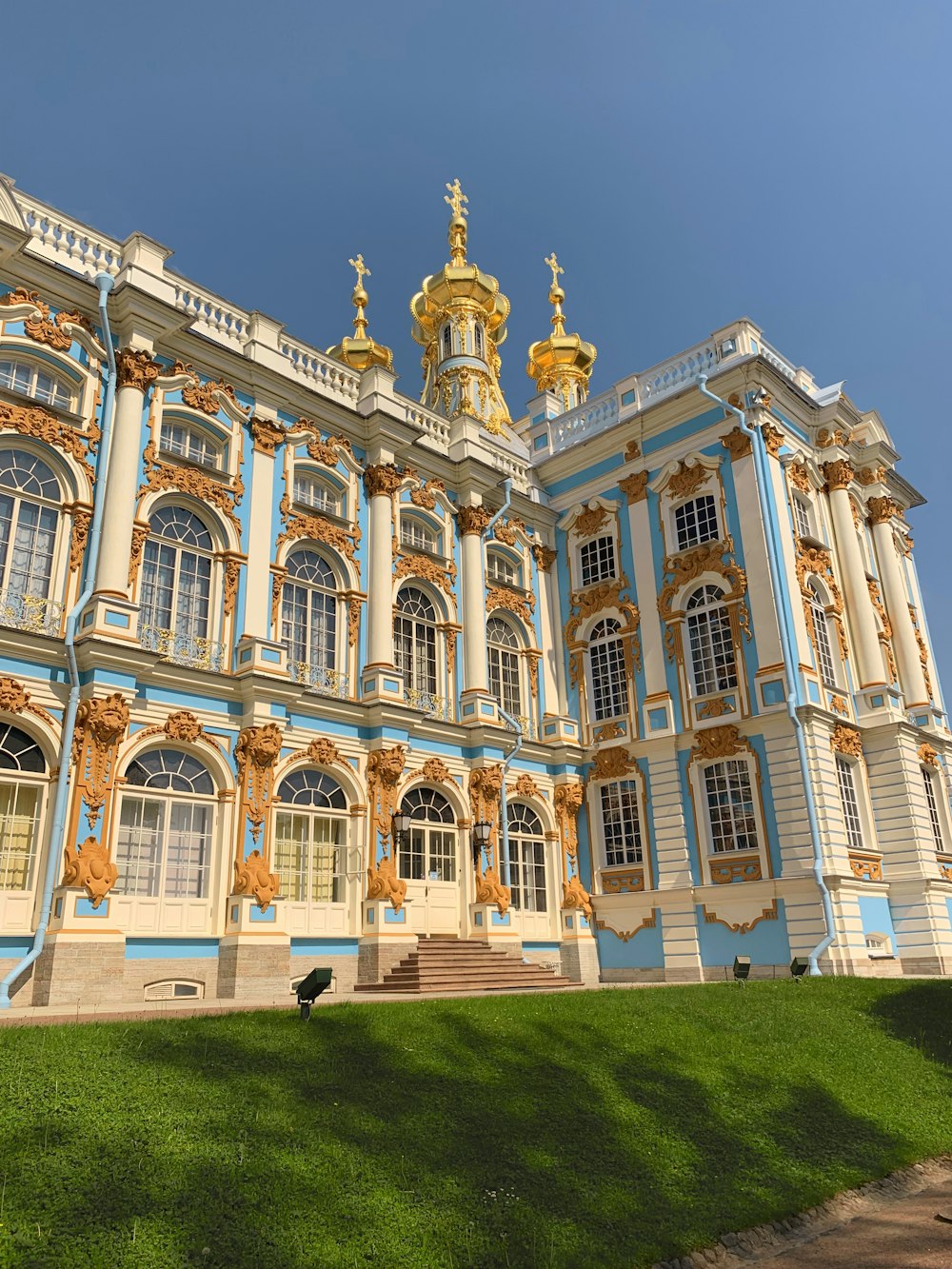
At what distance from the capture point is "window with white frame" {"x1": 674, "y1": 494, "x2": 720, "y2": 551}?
792 inches

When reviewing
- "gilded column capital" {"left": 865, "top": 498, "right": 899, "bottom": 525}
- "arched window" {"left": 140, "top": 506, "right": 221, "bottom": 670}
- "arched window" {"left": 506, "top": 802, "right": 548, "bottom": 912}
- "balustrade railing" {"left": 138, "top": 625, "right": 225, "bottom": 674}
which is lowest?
"arched window" {"left": 506, "top": 802, "right": 548, "bottom": 912}

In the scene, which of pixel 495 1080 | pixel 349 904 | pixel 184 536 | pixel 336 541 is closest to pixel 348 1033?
pixel 495 1080

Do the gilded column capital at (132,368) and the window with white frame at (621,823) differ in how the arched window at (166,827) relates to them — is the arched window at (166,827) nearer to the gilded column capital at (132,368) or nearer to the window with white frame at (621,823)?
the gilded column capital at (132,368)

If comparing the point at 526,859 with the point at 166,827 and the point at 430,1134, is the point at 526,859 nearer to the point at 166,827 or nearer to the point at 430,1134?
the point at 166,827

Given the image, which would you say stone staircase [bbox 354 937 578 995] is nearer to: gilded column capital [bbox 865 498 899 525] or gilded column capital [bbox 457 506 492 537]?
gilded column capital [bbox 457 506 492 537]

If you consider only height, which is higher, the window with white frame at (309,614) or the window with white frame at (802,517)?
the window with white frame at (802,517)

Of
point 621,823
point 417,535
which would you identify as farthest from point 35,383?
point 621,823

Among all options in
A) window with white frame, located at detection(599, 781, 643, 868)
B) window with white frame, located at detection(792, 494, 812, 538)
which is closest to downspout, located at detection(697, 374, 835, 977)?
window with white frame, located at detection(792, 494, 812, 538)

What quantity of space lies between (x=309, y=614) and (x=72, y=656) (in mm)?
4973

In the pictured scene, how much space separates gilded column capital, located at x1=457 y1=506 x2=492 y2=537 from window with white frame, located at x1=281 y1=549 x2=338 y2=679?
3712 mm

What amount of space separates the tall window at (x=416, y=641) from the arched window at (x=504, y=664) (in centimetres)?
150

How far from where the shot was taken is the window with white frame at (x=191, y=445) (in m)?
16.2

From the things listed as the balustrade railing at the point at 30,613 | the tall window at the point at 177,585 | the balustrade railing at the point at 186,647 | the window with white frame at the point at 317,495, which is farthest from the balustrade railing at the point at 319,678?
Answer: the balustrade railing at the point at 30,613

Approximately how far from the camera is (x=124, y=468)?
48.5ft
